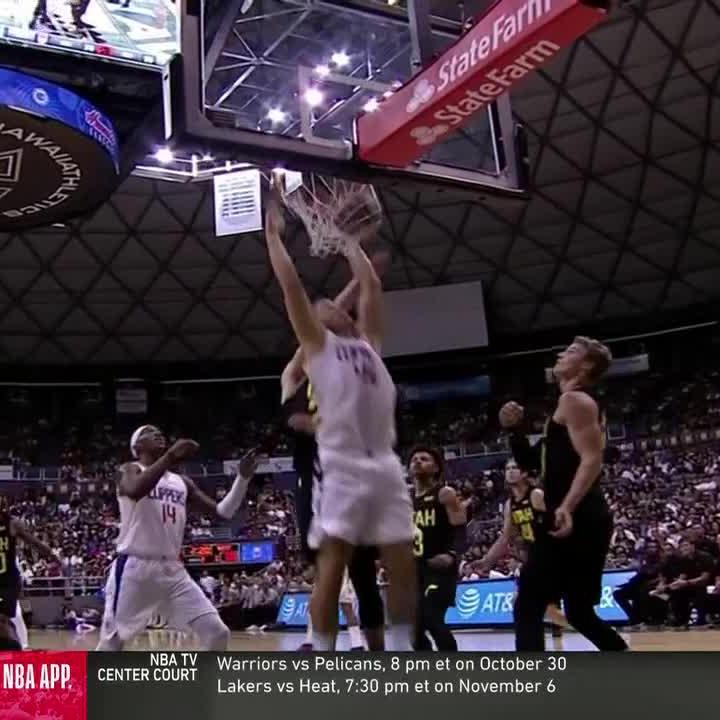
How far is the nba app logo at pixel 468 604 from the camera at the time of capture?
32.8 feet

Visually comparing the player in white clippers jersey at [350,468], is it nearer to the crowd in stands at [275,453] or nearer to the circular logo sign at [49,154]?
the circular logo sign at [49,154]

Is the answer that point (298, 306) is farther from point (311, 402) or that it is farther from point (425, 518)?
point (425, 518)

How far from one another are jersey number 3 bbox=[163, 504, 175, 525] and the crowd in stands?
7.44 meters

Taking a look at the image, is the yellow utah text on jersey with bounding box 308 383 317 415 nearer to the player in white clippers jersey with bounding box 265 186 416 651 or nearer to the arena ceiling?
the player in white clippers jersey with bounding box 265 186 416 651

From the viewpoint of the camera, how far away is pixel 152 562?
5461mm

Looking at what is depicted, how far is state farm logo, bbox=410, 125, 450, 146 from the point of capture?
5.19 m

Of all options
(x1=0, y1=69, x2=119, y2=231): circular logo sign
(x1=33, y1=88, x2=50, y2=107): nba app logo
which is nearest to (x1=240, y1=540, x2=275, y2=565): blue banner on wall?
(x1=0, y1=69, x2=119, y2=231): circular logo sign

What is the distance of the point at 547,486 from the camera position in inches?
197

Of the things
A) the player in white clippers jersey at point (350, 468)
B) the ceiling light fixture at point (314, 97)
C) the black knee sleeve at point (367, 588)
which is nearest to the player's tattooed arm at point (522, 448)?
the player in white clippers jersey at point (350, 468)

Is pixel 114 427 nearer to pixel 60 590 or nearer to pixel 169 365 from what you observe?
pixel 169 365

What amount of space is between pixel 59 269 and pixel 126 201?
8.19ft

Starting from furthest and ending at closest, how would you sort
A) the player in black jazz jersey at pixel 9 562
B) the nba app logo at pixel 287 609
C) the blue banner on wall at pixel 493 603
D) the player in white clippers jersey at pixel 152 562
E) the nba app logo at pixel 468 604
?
the nba app logo at pixel 287 609 < the nba app logo at pixel 468 604 < the blue banner on wall at pixel 493 603 < the player in black jazz jersey at pixel 9 562 < the player in white clippers jersey at pixel 152 562

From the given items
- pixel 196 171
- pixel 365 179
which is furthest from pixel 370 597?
pixel 196 171

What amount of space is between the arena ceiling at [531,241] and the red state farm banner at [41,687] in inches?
521
